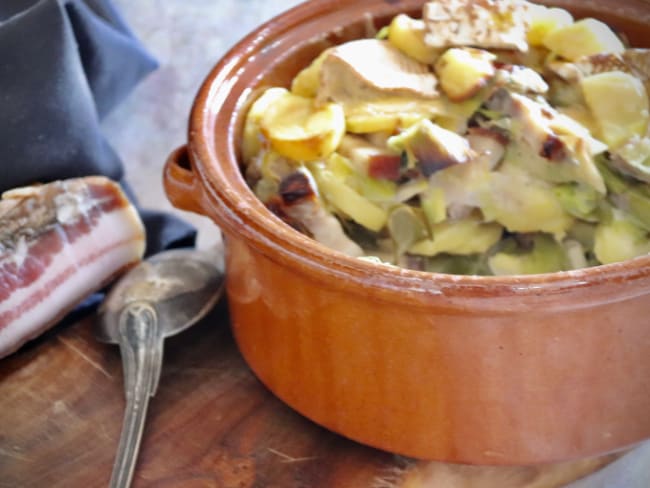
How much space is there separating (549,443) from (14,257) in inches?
19.1

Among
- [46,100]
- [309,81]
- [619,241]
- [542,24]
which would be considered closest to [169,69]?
[46,100]

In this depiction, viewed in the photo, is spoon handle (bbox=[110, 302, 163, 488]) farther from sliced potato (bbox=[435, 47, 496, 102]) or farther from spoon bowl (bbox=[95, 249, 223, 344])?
sliced potato (bbox=[435, 47, 496, 102])

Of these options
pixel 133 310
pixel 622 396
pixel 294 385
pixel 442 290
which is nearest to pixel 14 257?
pixel 133 310

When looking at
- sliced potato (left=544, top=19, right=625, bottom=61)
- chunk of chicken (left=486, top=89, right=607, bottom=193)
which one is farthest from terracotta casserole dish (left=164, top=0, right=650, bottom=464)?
sliced potato (left=544, top=19, right=625, bottom=61)

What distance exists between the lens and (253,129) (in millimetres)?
790

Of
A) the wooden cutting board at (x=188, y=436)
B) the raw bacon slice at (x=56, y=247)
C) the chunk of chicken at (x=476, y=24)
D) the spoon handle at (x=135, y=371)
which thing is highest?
the chunk of chicken at (x=476, y=24)

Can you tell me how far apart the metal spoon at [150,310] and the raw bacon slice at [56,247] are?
0.11ft

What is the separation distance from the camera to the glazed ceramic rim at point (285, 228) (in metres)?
0.58

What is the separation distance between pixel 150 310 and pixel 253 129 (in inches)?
7.8

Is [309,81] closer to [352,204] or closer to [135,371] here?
[352,204]

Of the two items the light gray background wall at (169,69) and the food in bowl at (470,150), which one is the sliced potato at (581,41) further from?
the light gray background wall at (169,69)

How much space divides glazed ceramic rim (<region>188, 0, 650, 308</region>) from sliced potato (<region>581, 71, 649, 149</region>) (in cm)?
15

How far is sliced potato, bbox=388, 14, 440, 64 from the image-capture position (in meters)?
0.77

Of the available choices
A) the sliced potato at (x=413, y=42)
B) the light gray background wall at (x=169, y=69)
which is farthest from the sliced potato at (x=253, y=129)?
the light gray background wall at (x=169, y=69)
